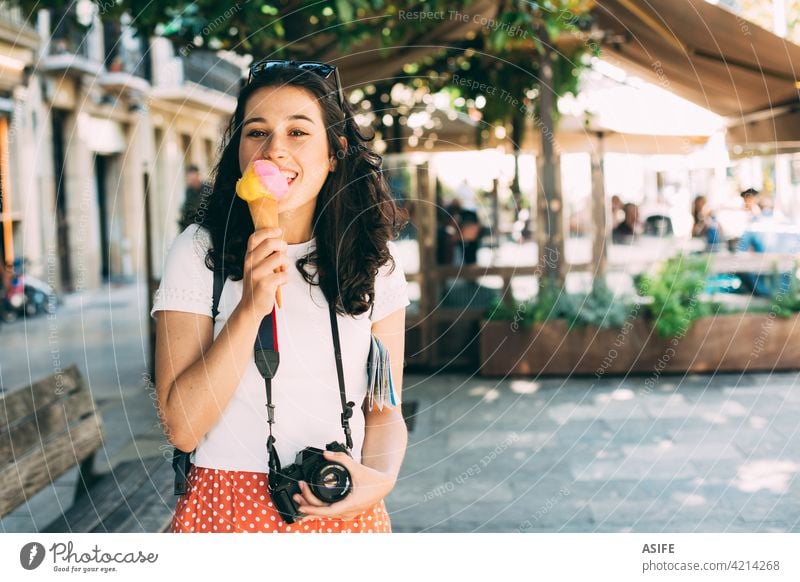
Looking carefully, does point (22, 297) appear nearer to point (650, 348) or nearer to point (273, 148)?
point (650, 348)

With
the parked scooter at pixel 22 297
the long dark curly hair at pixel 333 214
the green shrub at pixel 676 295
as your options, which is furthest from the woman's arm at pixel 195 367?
the parked scooter at pixel 22 297

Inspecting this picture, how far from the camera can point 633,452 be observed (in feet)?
18.2

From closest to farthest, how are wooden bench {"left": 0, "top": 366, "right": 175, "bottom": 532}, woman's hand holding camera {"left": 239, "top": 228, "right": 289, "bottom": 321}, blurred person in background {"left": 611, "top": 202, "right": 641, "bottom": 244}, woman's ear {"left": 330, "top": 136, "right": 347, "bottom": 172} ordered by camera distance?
woman's hand holding camera {"left": 239, "top": 228, "right": 289, "bottom": 321} → woman's ear {"left": 330, "top": 136, "right": 347, "bottom": 172} → wooden bench {"left": 0, "top": 366, "right": 175, "bottom": 532} → blurred person in background {"left": 611, "top": 202, "right": 641, "bottom": 244}

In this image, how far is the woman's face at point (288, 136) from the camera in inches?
69.7

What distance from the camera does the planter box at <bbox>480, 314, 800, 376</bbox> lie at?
803 cm

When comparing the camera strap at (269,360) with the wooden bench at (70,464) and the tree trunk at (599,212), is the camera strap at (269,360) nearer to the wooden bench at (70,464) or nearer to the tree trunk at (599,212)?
the wooden bench at (70,464)

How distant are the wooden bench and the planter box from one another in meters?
4.16

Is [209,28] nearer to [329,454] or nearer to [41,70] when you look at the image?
[329,454]

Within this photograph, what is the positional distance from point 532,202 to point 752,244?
2.46m

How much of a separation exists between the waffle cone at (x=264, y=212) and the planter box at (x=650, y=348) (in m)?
6.42

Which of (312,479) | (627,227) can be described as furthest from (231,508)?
(627,227)

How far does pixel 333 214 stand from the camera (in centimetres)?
190

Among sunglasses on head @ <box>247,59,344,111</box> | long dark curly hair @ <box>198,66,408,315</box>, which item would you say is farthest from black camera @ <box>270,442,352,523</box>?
sunglasses on head @ <box>247,59,344,111</box>

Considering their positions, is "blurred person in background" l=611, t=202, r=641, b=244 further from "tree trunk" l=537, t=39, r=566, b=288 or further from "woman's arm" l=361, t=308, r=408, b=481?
"woman's arm" l=361, t=308, r=408, b=481
